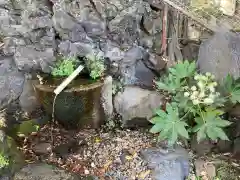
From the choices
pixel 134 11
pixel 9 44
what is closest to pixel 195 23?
pixel 134 11

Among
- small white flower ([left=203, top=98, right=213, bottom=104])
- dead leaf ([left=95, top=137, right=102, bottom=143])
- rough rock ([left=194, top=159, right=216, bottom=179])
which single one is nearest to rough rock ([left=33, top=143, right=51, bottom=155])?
dead leaf ([left=95, top=137, right=102, bottom=143])

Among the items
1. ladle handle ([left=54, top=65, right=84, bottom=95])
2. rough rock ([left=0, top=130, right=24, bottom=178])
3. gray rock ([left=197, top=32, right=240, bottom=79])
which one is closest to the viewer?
rough rock ([left=0, top=130, right=24, bottom=178])

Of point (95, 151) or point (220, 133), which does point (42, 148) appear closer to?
point (95, 151)

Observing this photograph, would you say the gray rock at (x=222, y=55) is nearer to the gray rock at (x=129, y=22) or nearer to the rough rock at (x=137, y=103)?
the rough rock at (x=137, y=103)

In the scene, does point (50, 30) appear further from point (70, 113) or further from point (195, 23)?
point (195, 23)

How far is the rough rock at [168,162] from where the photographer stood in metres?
4.63

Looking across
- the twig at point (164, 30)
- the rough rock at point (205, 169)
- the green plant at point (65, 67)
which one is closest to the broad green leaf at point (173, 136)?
the rough rock at point (205, 169)

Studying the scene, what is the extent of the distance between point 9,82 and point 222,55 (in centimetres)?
307

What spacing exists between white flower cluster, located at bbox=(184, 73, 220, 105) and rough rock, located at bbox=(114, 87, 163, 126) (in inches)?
42.8

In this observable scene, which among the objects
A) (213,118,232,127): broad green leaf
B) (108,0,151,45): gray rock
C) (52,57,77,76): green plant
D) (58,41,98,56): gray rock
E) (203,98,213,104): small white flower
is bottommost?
(213,118,232,127): broad green leaf

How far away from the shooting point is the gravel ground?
15.6 feet

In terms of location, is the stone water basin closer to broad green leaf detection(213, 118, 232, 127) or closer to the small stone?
the small stone

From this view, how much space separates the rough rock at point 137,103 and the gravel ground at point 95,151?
8.9 inches

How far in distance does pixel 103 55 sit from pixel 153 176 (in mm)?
1778
